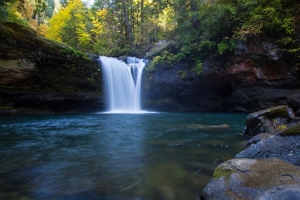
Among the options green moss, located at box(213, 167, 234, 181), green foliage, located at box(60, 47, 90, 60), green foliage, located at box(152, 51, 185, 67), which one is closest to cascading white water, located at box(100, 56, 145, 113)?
green foliage, located at box(152, 51, 185, 67)

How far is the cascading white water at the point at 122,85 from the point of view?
1588 cm

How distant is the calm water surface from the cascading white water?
9.20 metres

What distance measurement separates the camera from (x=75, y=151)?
5.09m

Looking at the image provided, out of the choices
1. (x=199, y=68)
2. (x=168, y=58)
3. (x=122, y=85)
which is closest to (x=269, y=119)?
(x=199, y=68)

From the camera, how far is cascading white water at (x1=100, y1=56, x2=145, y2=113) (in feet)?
52.1

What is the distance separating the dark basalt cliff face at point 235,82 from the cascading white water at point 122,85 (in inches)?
31.7

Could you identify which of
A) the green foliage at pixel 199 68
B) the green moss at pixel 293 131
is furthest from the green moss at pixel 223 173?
the green foliage at pixel 199 68

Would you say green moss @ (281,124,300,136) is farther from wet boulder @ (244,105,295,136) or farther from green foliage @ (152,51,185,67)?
green foliage @ (152,51,185,67)

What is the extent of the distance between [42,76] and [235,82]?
12.6m

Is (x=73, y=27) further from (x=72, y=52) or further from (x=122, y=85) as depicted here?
(x=122, y=85)

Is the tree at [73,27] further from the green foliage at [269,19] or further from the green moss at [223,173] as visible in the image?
the green moss at [223,173]

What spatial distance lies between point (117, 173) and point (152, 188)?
866mm

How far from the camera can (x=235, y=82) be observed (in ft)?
45.9

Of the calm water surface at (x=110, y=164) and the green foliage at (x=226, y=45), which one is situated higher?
the green foliage at (x=226, y=45)
